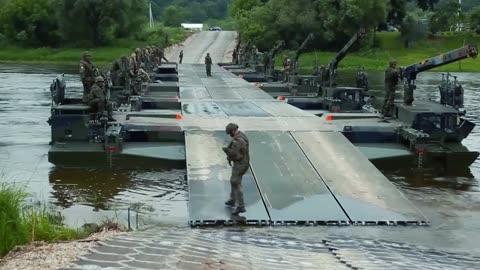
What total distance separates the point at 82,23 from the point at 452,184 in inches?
2512

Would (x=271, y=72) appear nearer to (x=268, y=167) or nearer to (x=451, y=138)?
(x=451, y=138)

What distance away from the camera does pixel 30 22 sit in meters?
81.0

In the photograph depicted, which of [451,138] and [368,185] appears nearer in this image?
[368,185]

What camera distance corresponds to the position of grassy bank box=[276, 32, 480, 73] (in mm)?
66250

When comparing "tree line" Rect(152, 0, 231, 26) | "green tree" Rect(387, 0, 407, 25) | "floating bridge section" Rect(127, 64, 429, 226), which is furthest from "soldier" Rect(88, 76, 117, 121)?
"tree line" Rect(152, 0, 231, 26)

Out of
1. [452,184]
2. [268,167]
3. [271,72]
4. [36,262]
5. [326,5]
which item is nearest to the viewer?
[36,262]

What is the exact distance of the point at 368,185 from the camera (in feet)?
47.7

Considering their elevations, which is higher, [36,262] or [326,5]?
[326,5]

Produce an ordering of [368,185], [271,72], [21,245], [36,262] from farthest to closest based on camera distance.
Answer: [271,72] → [368,185] → [21,245] → [36,262]

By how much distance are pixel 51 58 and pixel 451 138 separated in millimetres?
59905

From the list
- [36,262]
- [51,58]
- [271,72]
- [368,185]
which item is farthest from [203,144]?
[51,58]

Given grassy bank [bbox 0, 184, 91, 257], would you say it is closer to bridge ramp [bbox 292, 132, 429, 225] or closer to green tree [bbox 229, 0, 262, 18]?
bridge ramp [bbox 292, 132, 429, 225]

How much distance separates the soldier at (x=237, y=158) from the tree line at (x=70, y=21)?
6485cm

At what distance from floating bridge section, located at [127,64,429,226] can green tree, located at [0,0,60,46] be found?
62.5 meters
